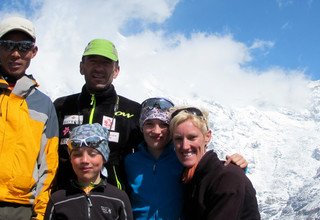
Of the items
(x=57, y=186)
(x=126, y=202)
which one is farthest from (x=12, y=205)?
(x=126, y=202)

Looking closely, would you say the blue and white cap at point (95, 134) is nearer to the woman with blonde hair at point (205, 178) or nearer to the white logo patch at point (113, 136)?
the white logo patch at point (113, 136)

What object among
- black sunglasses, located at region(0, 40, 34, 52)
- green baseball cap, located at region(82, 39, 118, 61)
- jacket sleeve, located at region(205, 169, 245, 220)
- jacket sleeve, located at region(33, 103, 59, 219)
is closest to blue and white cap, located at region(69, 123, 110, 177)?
jacket sleeve, located at region(33, 103, 59, 219)

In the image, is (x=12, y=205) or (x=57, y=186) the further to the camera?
(x=57, y=186)

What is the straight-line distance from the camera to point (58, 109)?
7.68 metres

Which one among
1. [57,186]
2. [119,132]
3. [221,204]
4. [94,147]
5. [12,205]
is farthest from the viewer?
[119,132]

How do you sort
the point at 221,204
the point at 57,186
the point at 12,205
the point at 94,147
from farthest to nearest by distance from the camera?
the point at 57,186
the point at 94,147
the point at 12,205
the point at 221,204

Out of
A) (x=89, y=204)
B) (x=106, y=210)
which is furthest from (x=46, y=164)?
(x=106, y=210)

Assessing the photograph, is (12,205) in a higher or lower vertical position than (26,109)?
lower

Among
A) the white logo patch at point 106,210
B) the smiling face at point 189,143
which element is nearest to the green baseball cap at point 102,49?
the smiling face at point 189,143

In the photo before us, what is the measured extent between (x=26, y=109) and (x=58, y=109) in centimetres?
138

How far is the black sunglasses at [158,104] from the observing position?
7031mm

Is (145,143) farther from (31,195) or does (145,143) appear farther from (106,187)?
(31,195)

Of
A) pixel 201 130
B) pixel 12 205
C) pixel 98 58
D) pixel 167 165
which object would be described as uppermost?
pixel 98 58

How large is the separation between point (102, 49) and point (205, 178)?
2.64 m
